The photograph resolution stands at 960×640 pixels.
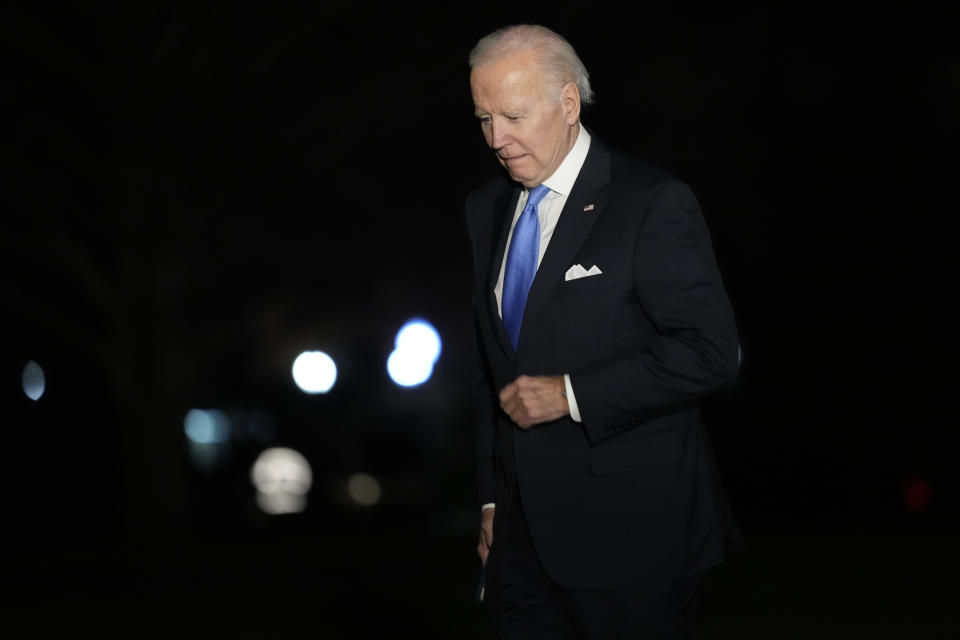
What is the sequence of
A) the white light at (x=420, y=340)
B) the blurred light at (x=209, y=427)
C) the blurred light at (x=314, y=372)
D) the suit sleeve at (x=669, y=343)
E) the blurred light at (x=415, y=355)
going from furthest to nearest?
1. the blurred light at (x=209, y=427)
2. the blurred light at (x=314, y=372)
3. the blurred light at (x=415, y=355)
4. the white light at (x=420, y=340)
5. the suit sleeve at (x=669, y=343)

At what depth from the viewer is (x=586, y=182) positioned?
340cm

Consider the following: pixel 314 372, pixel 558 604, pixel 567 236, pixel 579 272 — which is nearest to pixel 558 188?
pixel 567 236

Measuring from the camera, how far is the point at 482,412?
3842 mm

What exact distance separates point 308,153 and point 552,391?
1041 centimetres

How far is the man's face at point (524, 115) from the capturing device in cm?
331

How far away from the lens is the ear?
338 centimetres

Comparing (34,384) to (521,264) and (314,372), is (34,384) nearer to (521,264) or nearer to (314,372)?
(314,372)

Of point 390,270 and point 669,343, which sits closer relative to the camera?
point 669,343

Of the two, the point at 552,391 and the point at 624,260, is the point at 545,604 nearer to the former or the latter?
the point at 552,391

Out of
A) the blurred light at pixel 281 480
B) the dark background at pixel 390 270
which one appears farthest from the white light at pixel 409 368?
the blurred light at pixel 281 480

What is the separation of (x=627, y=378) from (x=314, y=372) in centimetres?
2715

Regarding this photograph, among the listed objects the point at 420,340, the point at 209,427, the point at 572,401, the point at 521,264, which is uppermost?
the point at 420,340

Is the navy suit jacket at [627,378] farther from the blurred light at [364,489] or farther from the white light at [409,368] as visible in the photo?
the white light at [409,368]

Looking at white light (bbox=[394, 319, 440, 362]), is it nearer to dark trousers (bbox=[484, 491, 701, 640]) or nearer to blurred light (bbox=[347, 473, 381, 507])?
blurred light (bbox=[347, 473, 381, 507])
